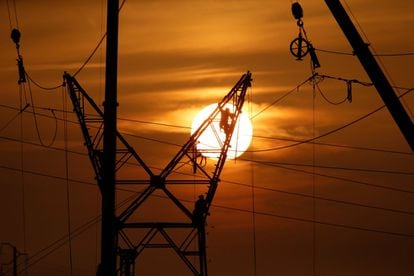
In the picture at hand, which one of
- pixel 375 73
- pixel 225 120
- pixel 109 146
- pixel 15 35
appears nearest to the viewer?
pixel 375 73

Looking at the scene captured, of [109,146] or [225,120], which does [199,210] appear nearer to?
[225,120]

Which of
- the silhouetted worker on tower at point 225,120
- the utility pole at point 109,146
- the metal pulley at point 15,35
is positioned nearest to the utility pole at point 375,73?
the utility pole at point 109,146

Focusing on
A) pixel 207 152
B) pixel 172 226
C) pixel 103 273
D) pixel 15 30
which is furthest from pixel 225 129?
pixel 103 273

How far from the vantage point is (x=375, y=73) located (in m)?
43.9

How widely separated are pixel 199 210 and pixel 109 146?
67.0ft

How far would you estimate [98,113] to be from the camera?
6550cm

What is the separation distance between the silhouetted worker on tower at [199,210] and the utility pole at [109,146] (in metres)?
A: 17.5

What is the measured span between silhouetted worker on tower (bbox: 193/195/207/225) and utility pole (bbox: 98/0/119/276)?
689 inches

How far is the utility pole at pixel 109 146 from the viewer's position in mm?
49469

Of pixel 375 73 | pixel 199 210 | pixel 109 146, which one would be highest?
pixel 375 73

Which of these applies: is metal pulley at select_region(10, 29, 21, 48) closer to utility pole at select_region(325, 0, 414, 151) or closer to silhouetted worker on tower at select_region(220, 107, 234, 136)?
silhouetted worker on tower at select_region(220, 107, 234, 136)

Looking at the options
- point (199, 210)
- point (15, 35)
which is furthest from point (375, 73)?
point (199, 210)

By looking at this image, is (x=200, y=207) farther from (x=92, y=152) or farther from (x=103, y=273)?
(x=103, y=273)

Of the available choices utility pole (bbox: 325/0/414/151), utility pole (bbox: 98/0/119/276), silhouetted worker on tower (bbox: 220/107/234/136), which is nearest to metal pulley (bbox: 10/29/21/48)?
utility pole (bbox: 98/0/119/276)
